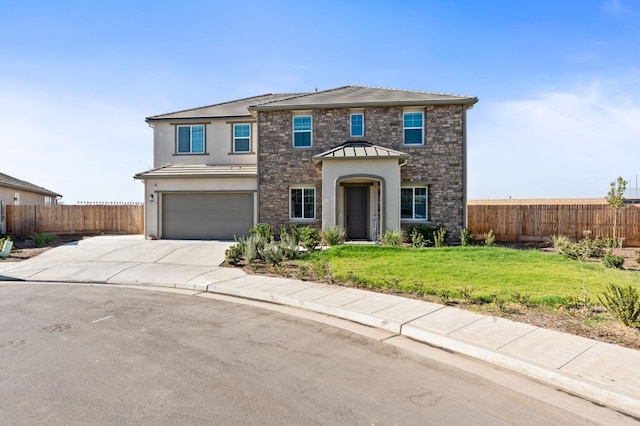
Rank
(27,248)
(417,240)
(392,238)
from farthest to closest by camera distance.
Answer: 1. (27,248)
2. (417,240)
3. (392,238)

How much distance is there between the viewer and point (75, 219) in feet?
74.1

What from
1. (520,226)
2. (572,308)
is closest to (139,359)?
(572,308)

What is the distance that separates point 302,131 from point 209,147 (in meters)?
5.41

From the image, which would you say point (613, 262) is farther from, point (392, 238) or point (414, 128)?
point (414, 128)

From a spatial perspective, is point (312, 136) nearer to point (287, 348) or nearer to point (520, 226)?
point (520, 226)

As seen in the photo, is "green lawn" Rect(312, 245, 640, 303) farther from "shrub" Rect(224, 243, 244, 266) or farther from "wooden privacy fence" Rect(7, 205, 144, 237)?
"wooden privacy fence" Rect(7, 205, 144, 237)

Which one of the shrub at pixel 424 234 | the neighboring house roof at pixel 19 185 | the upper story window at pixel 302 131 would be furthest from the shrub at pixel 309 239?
the neighboring house roof at pixel 19 185

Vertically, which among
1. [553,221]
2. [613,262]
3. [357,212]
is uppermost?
[357,212]

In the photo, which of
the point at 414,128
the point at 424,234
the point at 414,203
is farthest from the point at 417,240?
the point at 414,128

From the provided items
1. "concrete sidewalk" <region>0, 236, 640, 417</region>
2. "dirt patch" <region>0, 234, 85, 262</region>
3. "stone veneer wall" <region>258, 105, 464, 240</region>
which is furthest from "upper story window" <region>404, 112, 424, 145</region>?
"dirt patch" <region>0, 234, 85, 262</region>

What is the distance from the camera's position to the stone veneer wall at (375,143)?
17.6 m

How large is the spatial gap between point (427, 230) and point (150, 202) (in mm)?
13245

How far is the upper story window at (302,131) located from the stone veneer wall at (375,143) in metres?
0.25

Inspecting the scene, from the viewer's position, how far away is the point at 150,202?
19391 mm
